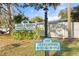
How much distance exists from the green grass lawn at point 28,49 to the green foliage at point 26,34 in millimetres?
55

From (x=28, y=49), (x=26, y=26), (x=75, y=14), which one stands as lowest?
(x=28, y=49)

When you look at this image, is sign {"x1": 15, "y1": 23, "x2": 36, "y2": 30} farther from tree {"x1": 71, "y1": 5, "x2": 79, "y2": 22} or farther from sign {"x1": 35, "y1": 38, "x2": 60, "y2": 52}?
tree {"x1": 71, "y1": 5, "x2": 79, "y2": 22}

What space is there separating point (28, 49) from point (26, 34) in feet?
0.67

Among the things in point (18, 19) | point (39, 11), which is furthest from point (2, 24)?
point (39, 11)

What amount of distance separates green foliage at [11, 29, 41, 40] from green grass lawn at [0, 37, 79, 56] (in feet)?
0.18

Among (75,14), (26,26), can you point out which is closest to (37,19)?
(26,26)

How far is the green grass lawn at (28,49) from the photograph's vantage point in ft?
13.5

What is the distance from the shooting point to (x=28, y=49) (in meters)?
4.15

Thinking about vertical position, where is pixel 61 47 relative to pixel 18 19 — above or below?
below

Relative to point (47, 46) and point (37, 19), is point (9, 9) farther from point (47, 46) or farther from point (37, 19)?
point (47, 46)

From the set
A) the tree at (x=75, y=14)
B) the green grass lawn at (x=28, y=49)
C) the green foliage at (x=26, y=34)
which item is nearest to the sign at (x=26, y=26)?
the green foliage at (x=26, y=34)

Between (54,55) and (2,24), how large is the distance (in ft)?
2.70

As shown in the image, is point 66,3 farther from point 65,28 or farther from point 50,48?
point 50,48

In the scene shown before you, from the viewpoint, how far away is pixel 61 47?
414 centimetres
